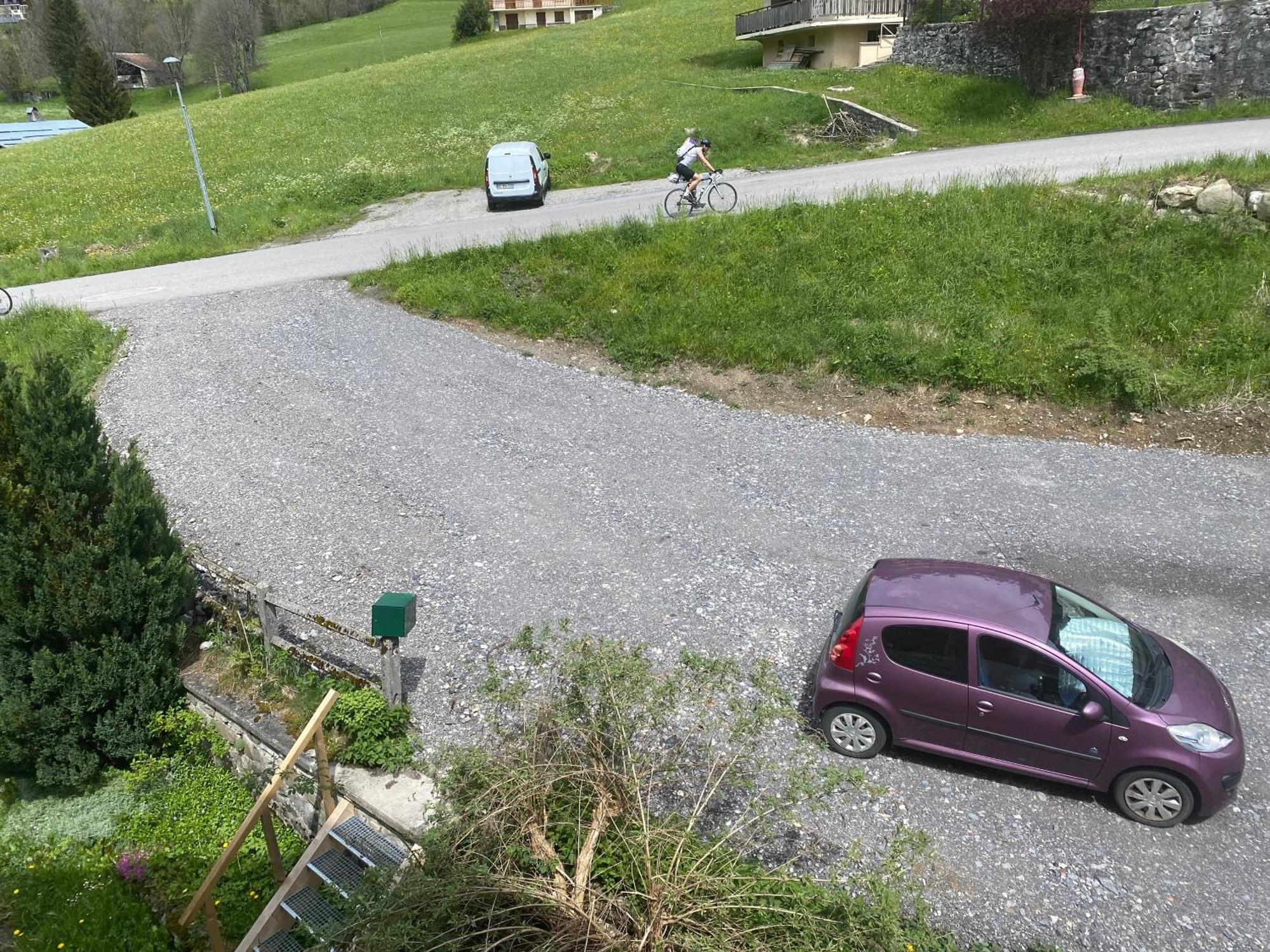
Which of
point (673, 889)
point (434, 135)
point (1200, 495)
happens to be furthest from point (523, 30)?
point (673, 889)

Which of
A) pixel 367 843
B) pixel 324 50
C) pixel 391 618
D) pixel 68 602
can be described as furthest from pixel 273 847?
pixel 324 50

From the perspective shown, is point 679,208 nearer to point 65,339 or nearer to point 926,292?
point 926,292

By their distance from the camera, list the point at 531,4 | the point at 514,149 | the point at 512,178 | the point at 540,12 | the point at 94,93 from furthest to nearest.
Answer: the point at 540,12 < the point at 531,4 < the point at 94,93 < the point at 514,149 < the point at 512,178

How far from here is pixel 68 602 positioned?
7977mm

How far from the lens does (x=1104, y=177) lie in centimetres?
1675

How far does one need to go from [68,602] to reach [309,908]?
383 centimetres

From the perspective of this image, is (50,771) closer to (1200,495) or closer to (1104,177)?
(1200,495)

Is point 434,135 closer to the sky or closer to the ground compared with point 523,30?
closer to the ground

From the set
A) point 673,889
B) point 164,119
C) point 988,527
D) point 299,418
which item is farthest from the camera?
point 164,119

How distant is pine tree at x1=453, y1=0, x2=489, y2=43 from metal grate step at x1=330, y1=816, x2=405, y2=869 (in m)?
77.2

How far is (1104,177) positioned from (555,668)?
1576 centimetres

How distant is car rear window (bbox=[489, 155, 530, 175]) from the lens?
24609 mm

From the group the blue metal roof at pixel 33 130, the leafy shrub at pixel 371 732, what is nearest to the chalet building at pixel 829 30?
the leafy shrub at pixel 371 732

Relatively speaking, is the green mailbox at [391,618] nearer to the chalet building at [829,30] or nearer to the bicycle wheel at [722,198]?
the bicycle wheel at [722,198]
